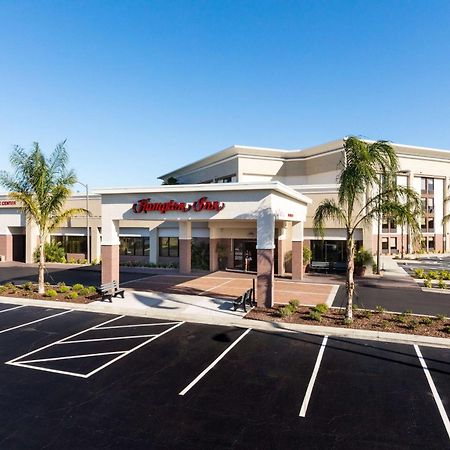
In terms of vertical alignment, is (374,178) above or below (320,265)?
above

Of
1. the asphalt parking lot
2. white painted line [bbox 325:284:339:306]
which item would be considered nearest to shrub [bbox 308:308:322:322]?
the asphalt parking lot

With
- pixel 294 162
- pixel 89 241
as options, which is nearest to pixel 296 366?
pixel 89 241

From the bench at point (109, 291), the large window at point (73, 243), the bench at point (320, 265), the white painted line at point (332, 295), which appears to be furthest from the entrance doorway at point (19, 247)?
the white painted line at point (332, 295)

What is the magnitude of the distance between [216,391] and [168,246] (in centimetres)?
2615

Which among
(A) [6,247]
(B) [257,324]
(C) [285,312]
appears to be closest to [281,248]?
(C) [285,312]

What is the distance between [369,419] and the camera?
6.96 metres

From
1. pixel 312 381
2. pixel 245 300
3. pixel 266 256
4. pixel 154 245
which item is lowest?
pixel 312 381

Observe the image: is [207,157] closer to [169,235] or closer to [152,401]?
[169,235]

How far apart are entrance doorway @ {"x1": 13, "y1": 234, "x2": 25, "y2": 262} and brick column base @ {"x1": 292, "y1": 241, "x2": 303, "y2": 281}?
29930 mm

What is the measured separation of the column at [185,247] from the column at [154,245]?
5646 mm

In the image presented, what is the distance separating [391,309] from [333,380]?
352 inches

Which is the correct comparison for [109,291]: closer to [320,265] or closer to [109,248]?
[109,248]

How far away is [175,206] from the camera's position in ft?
57.9

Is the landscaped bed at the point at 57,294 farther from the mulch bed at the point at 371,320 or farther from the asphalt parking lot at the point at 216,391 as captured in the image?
the mulch bed at the point at 371,320
